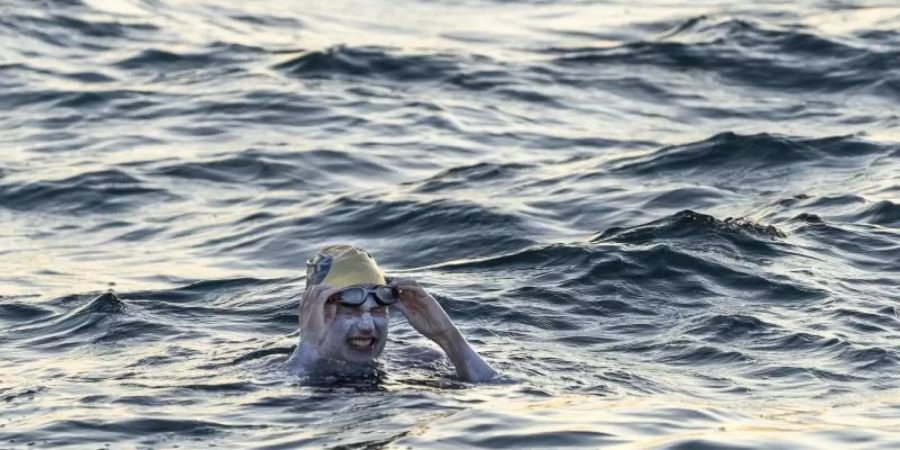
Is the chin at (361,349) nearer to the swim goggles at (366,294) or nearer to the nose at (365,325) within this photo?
the nose at (365,325)

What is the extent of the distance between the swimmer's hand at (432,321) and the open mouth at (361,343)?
27 cm

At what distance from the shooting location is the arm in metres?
10.3

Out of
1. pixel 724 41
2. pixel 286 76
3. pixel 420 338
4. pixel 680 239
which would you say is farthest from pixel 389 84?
pixel 420 338

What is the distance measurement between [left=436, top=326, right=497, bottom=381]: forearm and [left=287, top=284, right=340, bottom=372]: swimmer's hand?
0.63 metres

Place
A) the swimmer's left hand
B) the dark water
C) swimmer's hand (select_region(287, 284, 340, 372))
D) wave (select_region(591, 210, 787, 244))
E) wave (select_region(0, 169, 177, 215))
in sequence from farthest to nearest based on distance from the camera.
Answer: wave (select_region(0, 169, 177, 215)) < wave (select_region(591, 210, 787, 244)) < swimmer's hand (select_region(287, 284, 340, 372)) < the swimmer's left hand < the dark water

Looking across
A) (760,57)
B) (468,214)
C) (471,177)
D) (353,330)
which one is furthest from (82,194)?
(760,57)

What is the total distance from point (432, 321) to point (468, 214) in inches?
212

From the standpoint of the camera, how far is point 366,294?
1023cm

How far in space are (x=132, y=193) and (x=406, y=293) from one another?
23.5 feet

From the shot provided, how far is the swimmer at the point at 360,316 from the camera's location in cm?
1019

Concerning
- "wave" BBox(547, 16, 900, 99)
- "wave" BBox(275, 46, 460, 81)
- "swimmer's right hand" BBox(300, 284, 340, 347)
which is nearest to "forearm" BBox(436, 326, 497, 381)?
"swimmer's right hand" BBox(300, 284, 340, 347)

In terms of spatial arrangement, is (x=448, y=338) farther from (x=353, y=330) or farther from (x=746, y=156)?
(x=746, y=156)

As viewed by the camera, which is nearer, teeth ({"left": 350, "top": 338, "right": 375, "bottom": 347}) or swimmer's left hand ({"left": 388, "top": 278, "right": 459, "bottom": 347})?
swimmer's left hand ({"left": 388, "top": 278, "right": 459, "bottom": 347})

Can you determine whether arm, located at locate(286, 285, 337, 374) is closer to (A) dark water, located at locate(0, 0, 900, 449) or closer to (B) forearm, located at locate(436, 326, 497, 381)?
(A) dark water, located at locate(0, 0, 900, 449)
